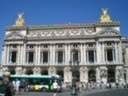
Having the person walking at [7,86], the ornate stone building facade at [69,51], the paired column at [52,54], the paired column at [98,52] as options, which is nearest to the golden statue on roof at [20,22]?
the ornate stone building facade at [69,51]

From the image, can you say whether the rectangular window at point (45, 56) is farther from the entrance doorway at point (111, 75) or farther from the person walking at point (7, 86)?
the person walking at point (7, 86)

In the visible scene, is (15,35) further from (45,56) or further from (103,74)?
(103,74)

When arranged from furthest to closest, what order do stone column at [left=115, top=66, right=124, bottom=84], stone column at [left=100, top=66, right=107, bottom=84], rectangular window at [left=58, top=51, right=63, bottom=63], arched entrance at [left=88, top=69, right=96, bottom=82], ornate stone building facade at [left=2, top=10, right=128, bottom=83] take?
rectangular window at [left=58, top=51, right=63, bottom=63] → arched entrance at [left=88, top=69, right=96, bottom=82] → ornate stone building facade at [left=2, top=10, right=128, bottom=83] → stone column at [left=100, top=66, right=107, bottom=84] → stone column at [left=115, top=66, right=124, bottom=84]

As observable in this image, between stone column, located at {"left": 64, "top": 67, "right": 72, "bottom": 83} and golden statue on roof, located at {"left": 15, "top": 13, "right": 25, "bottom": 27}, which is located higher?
golden statue on roof, located at {"left": 15, "top": 13, "right": 25, "bottom": 27}

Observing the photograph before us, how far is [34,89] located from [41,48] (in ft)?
94.6

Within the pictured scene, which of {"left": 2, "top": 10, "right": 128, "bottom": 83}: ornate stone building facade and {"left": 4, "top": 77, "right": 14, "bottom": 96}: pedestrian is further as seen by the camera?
{"left": 2, "top": 10, "right": 128, "bottom": 83}: ornate stone building facade

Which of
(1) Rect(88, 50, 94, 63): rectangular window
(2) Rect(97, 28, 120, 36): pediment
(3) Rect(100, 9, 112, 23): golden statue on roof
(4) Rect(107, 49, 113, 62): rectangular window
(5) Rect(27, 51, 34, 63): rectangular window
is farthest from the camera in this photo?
(5) Rect(27, 51, 34, 63): rectangular window

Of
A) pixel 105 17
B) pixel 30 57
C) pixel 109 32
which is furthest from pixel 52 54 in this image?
pixel 105 17

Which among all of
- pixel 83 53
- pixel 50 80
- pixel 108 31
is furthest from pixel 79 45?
pixel 50 80

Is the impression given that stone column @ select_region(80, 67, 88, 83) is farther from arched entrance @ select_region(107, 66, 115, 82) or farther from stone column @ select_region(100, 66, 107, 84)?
arched entrance @ select_region(107, 66, 115, 82)

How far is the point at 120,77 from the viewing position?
6775 centimetres

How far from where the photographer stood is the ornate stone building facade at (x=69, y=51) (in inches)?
2749

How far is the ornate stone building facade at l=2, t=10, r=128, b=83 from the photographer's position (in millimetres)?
69812

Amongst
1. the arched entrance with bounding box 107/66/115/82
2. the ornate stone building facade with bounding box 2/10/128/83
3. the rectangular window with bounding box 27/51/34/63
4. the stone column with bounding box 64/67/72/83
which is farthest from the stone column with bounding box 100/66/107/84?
the rectangular window with bounding box 27/51/34/63
